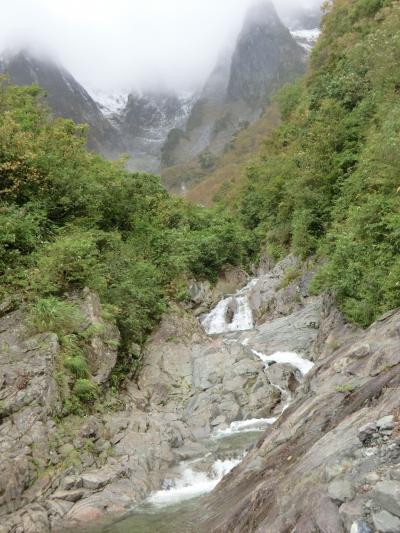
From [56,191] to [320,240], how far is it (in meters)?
11.8

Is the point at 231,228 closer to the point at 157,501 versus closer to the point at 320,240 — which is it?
the point at 320,240

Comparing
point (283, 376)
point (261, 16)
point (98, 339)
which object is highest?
point (261, 16)

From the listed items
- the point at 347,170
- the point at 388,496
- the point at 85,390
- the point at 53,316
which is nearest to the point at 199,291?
the point at 347,170

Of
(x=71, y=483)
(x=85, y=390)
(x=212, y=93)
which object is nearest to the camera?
(x=71, y=483)

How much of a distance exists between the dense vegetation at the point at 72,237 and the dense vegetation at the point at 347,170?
6766mm

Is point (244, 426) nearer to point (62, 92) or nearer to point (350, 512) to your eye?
point (350, 512)

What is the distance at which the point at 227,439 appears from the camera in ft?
40.9

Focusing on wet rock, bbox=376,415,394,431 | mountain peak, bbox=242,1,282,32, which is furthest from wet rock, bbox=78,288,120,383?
mountain peak, bbox=242,1,282,32

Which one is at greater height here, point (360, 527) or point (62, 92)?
point (360, 527)

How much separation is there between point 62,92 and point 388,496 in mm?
139804

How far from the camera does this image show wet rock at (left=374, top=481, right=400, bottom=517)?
4.30 meters

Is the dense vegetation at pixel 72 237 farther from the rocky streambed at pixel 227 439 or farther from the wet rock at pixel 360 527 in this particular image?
the wet rock at pixel 360 527

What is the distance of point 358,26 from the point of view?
3120 cm

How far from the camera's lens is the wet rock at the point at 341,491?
16.1 ft
